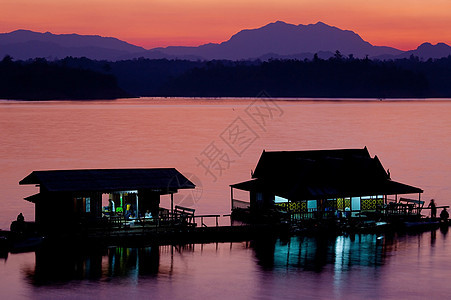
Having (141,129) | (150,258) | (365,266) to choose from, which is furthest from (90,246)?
(141,129)

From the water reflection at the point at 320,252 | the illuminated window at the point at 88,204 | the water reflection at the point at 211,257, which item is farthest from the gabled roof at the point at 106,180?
the water reflection at the point at 320,252

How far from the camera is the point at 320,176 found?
52750mm

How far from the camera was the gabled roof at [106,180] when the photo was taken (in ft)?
152

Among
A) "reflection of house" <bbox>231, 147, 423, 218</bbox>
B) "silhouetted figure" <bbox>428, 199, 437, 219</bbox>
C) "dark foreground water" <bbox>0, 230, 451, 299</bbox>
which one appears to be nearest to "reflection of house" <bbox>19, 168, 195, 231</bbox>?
"dark foreground water" <bbox>0, 230, 451, 299</bbox>

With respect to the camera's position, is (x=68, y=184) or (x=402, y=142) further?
(x=402, y=142)

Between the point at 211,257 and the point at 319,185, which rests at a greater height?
the point at 319,185

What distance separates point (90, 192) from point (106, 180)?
1.68 m

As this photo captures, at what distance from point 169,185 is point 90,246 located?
6667mm

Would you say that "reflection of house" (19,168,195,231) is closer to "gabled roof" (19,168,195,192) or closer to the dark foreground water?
"gabled roof" (19,168,195,192)

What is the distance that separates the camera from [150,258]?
4403 cm

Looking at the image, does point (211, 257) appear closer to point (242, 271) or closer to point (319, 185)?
point (242, 271)

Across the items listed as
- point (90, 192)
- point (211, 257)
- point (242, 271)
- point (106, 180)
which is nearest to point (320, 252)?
point (242, 271)

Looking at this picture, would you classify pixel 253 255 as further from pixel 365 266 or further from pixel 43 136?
pixel 43 136

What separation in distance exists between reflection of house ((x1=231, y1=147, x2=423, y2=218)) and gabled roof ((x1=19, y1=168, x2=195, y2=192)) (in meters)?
6.67
